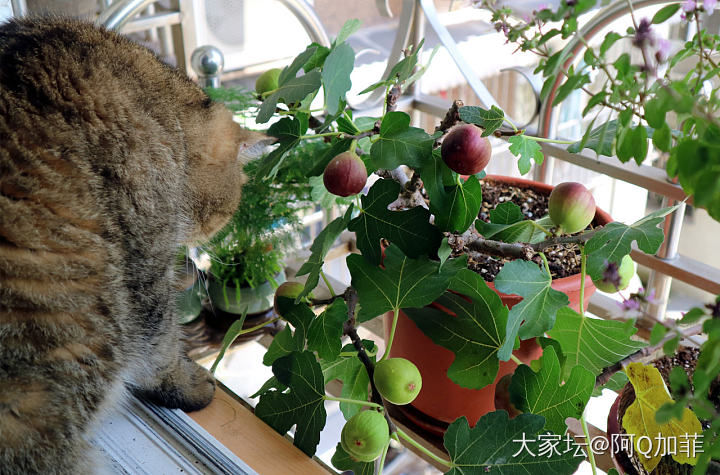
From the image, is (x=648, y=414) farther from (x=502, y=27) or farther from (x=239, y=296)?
(x=239, y=296)

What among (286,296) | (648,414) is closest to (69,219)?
(286,296)

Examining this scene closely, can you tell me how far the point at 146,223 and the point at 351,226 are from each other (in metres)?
0.24

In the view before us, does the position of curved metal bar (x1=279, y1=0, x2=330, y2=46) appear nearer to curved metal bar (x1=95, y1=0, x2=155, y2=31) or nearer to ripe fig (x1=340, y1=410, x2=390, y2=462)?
curved metal bar (x1=95, y1=0, x2=155, y2=31)

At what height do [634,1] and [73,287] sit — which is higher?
[634,1]

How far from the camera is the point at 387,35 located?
245cm

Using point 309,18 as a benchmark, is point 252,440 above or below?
below

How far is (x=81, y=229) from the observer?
610mm

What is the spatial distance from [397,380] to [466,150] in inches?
8.0

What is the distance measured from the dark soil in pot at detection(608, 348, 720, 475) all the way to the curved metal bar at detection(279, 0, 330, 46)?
706 mm

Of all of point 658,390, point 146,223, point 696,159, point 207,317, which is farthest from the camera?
point 207,317

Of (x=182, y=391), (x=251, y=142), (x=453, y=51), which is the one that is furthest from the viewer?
(x=453, y=51)

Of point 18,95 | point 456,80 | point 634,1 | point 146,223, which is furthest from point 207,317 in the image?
point 456,80

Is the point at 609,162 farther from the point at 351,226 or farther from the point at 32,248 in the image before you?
the point at 32,248

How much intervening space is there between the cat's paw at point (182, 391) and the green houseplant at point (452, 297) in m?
0.13
